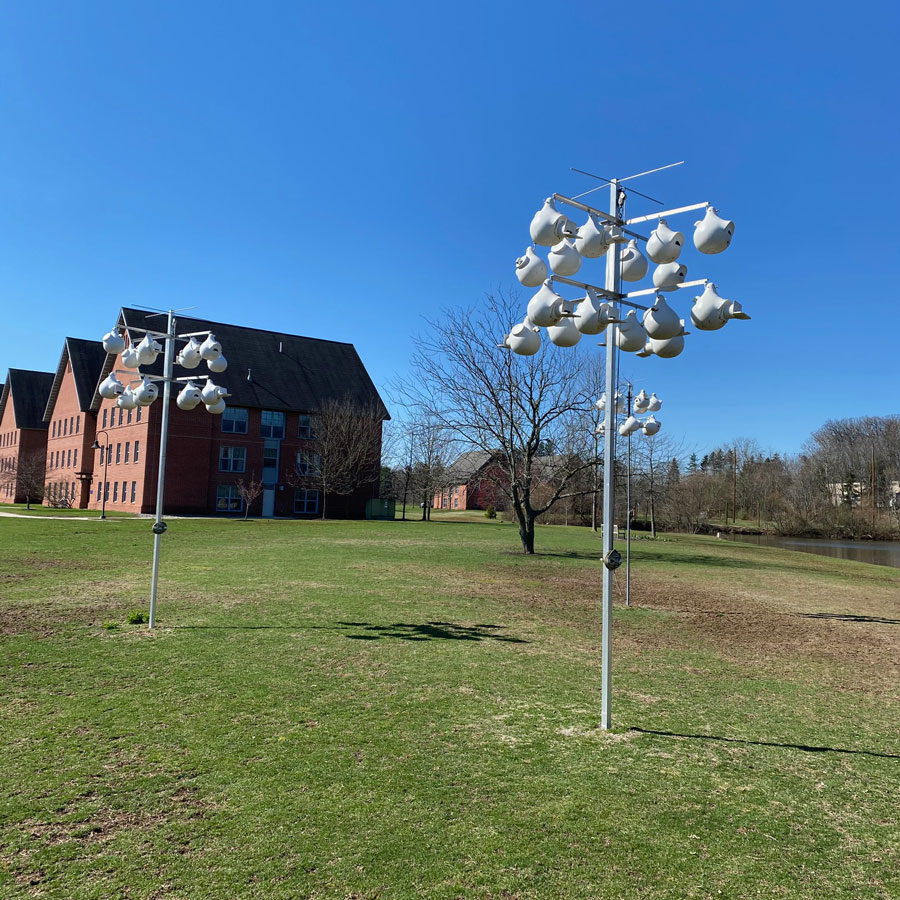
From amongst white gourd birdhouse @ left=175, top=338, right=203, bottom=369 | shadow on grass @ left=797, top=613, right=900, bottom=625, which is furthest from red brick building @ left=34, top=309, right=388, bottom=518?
shadow on grass @ left=797, top=613, right=900, bottom=625

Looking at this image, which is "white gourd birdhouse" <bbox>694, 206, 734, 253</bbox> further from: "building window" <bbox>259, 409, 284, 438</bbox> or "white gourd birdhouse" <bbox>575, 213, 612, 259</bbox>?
"building window" <bbox>259, 409, 284, 438</bbox>

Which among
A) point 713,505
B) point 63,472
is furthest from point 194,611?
point 713,505

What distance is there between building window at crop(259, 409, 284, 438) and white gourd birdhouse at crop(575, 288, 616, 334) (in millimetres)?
43469

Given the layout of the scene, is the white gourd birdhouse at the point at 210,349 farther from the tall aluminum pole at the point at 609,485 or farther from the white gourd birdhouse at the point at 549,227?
the tall aluminum pole at the point at 609,485

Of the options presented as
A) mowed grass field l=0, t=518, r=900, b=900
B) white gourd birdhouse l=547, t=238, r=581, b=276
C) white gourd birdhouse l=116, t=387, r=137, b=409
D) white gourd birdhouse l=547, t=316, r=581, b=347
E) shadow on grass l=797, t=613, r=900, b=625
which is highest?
white gourd birdhouse l=547, t=238, r=581, b=276

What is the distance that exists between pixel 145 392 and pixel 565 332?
6087 millimetres

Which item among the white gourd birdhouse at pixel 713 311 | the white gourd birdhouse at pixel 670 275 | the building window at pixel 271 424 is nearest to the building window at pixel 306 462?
the building window at pixel 271 424

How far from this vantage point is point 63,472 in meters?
51.9

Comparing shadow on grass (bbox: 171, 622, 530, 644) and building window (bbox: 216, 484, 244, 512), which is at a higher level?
building window (bbox: 216, 484, 244, 512)

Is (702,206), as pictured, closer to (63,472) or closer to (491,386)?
(491,386)

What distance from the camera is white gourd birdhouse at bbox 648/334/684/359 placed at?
17.4 ft

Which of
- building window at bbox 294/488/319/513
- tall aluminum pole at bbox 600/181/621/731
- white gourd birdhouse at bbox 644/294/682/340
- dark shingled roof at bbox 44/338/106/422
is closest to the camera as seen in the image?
white gourd birdhouse at bbox 644/294/682/340

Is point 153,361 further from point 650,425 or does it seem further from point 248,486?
point 248,486

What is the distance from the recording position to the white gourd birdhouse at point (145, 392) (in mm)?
8828
